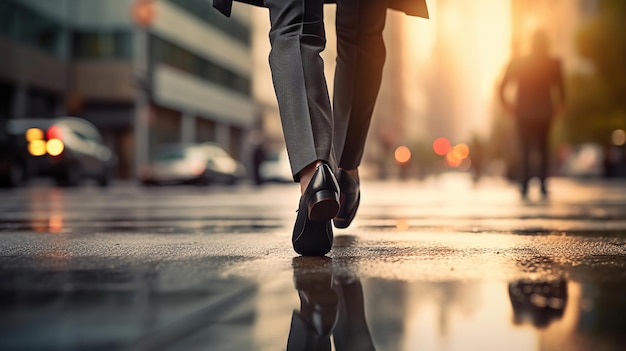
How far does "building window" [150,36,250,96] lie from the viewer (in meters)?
44.2

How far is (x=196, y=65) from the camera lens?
165 ft

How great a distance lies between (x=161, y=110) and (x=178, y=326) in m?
44.7

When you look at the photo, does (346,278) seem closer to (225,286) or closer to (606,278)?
(225,286)

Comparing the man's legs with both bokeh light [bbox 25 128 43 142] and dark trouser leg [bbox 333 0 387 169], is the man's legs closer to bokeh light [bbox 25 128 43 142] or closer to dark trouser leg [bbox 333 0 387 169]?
dark trouser leg [bbox 333 0 387 169]

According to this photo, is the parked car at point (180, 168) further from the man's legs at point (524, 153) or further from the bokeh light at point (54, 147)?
the man's legs at point (524, 153)

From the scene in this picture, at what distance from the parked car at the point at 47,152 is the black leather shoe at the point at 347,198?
14.9 metres

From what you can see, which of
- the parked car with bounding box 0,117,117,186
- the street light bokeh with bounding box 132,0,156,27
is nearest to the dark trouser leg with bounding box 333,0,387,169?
the parked car with bounding box 0,117,117,186

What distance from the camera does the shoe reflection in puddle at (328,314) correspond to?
143 cm

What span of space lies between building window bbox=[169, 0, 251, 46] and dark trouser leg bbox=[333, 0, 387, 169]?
41.3 metres

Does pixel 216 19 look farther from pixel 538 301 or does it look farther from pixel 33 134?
pixel 538 301

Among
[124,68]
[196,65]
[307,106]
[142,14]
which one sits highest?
[196,65]

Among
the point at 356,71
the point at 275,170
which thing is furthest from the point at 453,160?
the point at 356,71

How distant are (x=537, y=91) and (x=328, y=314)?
8.75 metres

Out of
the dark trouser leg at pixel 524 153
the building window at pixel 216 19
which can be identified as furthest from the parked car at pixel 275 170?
the dark trouser leg at pixel 524 153
